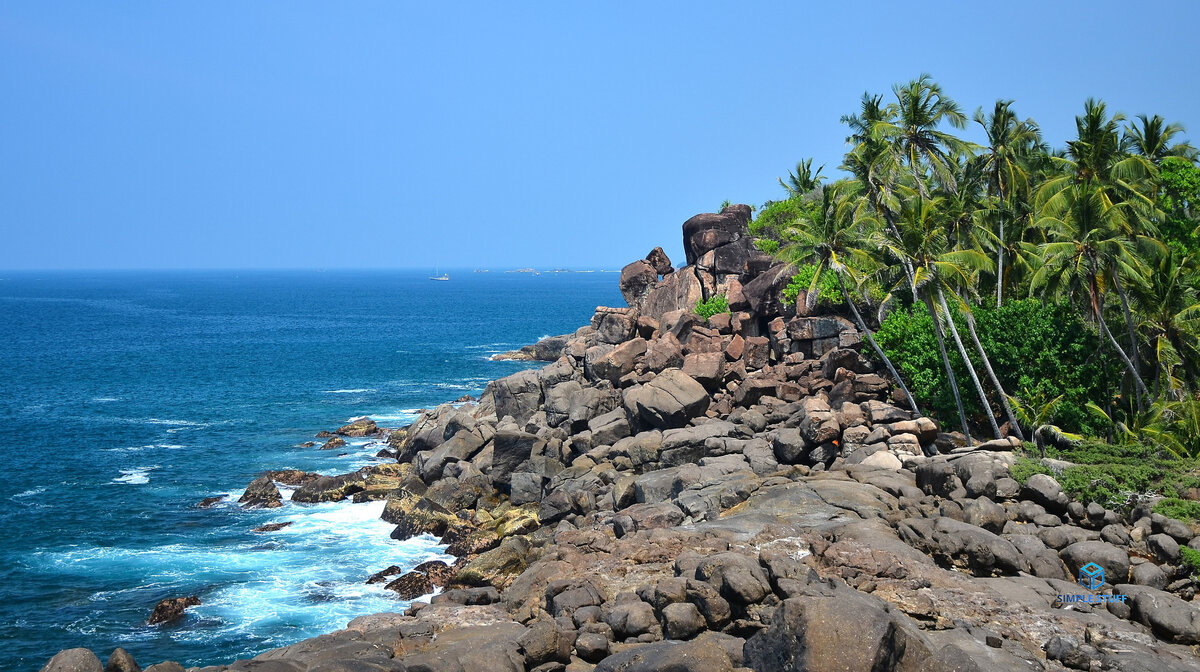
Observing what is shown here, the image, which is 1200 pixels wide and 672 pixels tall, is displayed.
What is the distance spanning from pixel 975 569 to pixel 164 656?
26.9 metres

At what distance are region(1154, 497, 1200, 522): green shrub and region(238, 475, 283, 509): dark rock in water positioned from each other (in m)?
41.0

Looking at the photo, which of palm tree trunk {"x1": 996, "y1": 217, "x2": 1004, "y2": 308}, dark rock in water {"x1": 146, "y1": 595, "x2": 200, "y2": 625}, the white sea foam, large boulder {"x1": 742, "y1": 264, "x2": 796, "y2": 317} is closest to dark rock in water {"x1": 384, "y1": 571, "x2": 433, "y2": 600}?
dark rock in water {"x1": 146, "y1": 595, "x2": 200, "y2": 625}

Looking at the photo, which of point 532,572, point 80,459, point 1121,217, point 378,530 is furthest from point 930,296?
point 80,459

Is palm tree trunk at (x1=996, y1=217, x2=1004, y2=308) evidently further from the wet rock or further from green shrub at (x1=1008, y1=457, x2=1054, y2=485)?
the wet rock

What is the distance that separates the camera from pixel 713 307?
5531cm

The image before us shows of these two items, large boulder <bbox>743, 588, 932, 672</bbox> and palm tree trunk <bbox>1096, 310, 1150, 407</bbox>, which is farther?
palm tree trunk <bbox>1096, 310, 1150, 407</bbox>

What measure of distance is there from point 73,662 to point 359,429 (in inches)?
1797

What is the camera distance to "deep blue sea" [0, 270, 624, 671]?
31.3 meters

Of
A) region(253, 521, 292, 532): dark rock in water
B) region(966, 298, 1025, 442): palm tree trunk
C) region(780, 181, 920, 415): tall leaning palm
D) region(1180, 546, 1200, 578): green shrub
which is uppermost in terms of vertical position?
region(780, 181, 920, 415): tall leaning palm

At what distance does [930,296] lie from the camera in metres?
37.2

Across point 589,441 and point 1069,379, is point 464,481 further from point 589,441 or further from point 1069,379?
point 1069,379

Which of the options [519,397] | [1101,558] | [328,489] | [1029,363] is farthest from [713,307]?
[1101,558]

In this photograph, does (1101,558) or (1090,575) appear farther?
(1101,558)

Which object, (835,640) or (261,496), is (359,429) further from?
(835,640)
